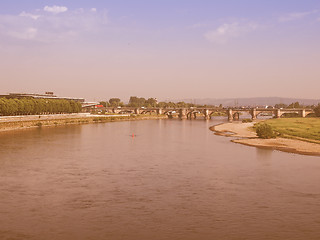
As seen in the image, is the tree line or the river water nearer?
the river water

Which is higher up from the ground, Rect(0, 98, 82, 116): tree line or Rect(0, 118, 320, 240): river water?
Rect(0, 98, 82, 116): tree line

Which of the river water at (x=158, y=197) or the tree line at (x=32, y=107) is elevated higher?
the tree line at (x=32, y=107)

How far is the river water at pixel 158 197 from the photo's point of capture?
78.3ft

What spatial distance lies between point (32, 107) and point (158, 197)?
11144 cm

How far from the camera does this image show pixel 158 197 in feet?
103

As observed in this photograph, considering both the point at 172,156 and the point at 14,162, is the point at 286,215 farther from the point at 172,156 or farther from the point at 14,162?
the point at 14,162

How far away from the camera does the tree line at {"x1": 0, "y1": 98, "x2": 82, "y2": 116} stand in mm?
117688

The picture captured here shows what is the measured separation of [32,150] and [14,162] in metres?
12.6

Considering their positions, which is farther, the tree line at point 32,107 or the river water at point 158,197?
the tree line at point 32,107

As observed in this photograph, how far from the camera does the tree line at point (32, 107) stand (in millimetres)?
117688

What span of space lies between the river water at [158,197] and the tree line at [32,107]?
69.2m

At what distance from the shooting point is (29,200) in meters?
30.0

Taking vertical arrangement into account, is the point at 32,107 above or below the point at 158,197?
above

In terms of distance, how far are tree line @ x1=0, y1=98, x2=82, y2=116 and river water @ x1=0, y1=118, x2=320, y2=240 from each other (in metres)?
69.2
